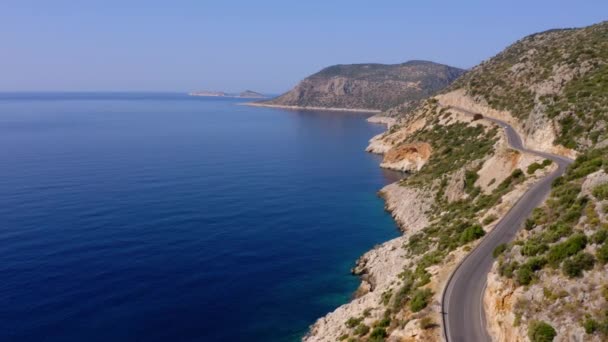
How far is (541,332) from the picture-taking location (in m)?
21.2

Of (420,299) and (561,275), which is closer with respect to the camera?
(561,275)

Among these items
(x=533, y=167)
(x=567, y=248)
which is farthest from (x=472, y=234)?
(x=533, y=167)

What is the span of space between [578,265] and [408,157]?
8658 centimetres

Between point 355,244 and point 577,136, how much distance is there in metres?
31.3

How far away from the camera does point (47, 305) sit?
137ft

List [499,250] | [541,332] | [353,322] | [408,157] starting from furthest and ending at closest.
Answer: [408,157]
[353,322]
[499,250]
[541,332]

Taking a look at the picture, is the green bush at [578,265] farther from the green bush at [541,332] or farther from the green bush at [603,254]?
the green bush at [541,332]

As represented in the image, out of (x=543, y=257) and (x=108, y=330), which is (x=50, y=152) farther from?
(x=543, y=257)

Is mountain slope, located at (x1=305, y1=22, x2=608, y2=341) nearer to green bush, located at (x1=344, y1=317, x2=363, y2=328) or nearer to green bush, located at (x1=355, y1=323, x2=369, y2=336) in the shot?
green bush, located at (x1=355, y1=323, x2=369, y2=336)

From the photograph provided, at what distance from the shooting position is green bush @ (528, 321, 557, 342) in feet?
68.7

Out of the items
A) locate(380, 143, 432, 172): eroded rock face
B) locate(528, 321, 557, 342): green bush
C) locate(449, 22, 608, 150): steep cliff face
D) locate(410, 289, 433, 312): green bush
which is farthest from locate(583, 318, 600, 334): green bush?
locate(380, 143, 432, 172): eroded rock face

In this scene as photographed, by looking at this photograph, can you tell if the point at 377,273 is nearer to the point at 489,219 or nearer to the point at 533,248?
the point at 489,219

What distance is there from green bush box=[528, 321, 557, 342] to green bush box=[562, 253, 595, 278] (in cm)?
365

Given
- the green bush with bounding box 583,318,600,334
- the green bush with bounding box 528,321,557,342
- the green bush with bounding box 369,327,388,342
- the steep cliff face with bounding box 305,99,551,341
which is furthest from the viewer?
the steep cliff face with bounding box 305,99,551,341
